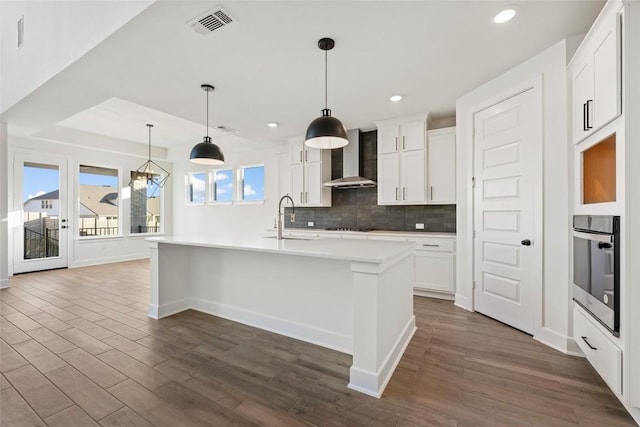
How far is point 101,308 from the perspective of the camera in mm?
3414

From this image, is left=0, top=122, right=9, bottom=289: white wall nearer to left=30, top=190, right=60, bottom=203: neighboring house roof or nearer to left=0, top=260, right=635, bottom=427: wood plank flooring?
left=30, top=190, right=60, bottom=203: neighboring house roof

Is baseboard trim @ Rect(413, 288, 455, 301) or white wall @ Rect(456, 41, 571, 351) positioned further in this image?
baseboard trim @ Rect(413, 288, 455, 301)

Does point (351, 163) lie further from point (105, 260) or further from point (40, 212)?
point (40, 212)

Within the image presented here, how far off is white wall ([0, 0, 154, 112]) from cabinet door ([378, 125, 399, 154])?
3359 mm

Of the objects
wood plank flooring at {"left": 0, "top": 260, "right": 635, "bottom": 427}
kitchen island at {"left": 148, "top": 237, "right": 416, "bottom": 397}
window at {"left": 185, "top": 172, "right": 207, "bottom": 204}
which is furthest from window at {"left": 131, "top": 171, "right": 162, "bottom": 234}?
kitchen island at {"left": 148, "top": 237, "right": 416, "bottom": 397}

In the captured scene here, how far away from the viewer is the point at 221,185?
710 cm

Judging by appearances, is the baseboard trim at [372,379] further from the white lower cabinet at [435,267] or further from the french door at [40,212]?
the french door at [40,212]

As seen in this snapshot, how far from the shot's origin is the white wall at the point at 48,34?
7.40 feet

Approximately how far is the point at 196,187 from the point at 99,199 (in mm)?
2146

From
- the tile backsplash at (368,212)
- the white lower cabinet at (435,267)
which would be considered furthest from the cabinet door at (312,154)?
the white lower cabinet at (435,267)

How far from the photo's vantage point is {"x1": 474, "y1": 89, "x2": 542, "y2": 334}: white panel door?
2.68 meters

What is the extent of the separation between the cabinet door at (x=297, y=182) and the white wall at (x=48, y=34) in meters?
3.37

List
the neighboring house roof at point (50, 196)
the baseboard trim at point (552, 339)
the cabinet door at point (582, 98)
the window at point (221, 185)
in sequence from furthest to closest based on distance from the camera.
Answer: the window at point (221, 185) → the neighboring house roof at point (50, 196) → the baseboard trim at point (552, 339) → the cabinet door at point (582, 98)

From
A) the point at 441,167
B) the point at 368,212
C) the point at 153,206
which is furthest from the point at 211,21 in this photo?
the point at 153,206
